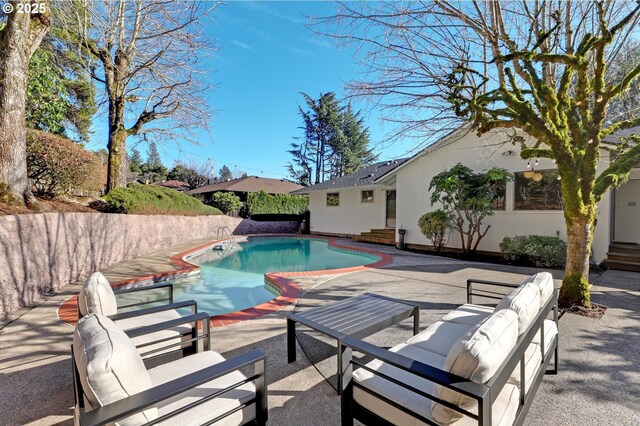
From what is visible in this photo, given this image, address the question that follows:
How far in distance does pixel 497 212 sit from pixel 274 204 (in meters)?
16.4

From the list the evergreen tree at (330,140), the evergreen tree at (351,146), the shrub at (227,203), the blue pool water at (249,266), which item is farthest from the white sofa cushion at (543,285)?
the evergreen tree at (351,146)

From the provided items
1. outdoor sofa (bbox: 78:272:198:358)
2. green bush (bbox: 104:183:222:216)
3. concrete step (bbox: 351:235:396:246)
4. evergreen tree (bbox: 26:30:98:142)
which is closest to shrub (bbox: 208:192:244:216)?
green bush (bbox: 104:183:222:216)

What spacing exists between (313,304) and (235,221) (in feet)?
51.8

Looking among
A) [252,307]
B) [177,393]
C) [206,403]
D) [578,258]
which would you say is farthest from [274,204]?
[177,393]

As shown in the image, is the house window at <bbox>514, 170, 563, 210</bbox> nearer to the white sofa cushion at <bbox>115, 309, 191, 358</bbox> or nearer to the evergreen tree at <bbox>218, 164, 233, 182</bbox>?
the white sofa cushion at <bbox>115, 309, 191, 358</bbox>

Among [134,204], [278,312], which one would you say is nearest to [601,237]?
[278,312]

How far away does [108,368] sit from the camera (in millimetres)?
1367

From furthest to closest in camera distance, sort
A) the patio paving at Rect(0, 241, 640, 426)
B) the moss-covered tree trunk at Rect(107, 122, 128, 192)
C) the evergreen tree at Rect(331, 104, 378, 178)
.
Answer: the evergreen tree at Rect(331, 104, 378, 178)
the moss-covered tree trunk at Rect(107, 122, 128, 192)
the patio paving at Rect(0, 241, 640, 426)

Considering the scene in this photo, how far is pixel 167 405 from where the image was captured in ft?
5.90

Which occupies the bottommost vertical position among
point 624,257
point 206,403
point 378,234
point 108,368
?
point 206,403

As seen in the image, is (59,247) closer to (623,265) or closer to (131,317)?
(131,317)

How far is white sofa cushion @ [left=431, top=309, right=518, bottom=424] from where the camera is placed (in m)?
1.45

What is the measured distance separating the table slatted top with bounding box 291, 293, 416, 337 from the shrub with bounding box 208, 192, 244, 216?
19.0 m

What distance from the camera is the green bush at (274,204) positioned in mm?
21938
